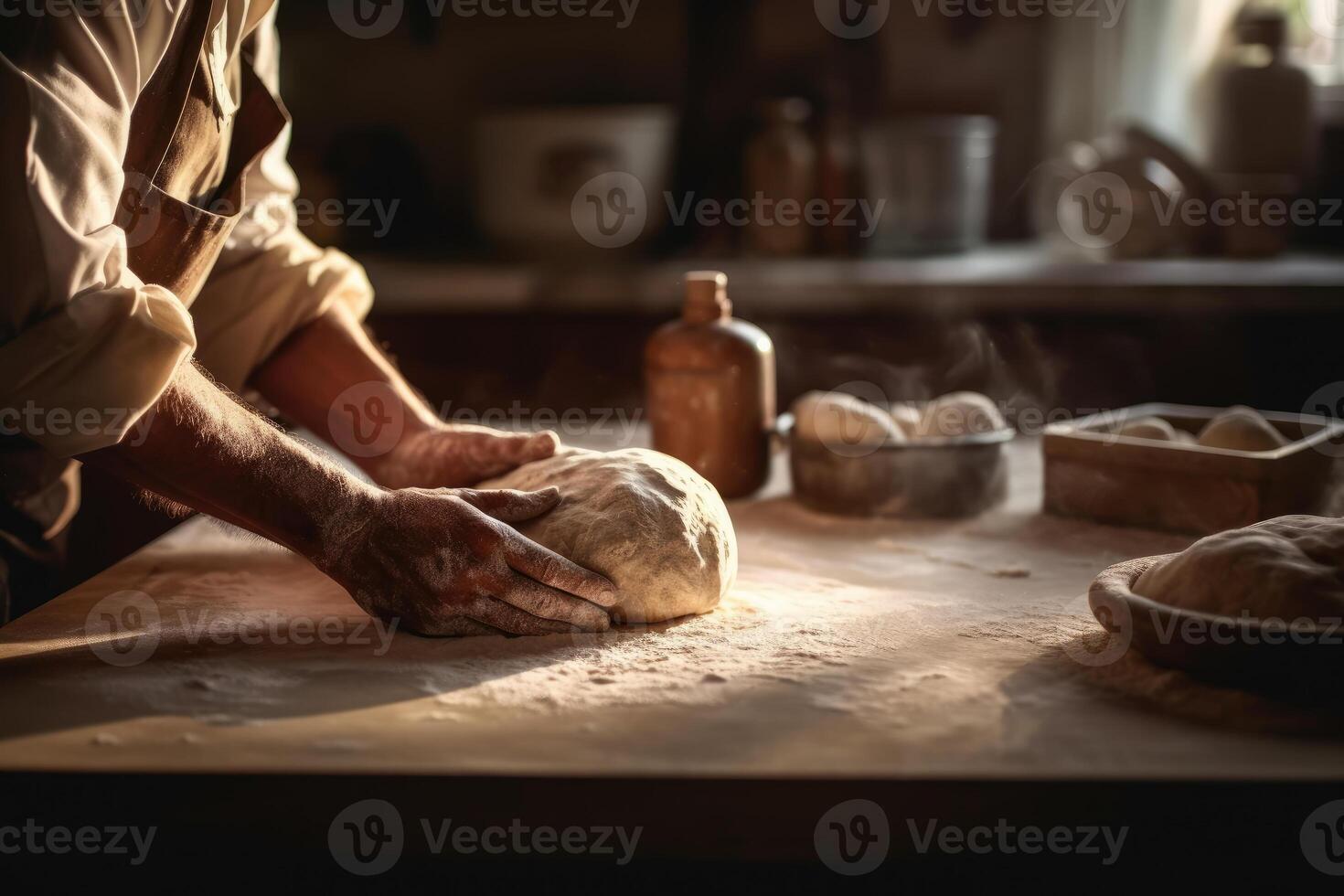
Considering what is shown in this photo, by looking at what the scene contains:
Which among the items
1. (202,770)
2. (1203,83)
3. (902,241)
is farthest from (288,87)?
(202,770)

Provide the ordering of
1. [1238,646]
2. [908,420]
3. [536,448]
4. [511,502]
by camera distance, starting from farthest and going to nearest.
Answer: [908,420], [536,448], [511,502], [1238,646]

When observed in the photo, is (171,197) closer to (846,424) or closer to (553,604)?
(553,604)

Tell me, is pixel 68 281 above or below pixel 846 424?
above

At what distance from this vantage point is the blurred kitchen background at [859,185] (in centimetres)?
303

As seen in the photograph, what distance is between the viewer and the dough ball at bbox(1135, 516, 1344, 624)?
40.4 inches

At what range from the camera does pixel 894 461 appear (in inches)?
64.5

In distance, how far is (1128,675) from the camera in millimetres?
1101
